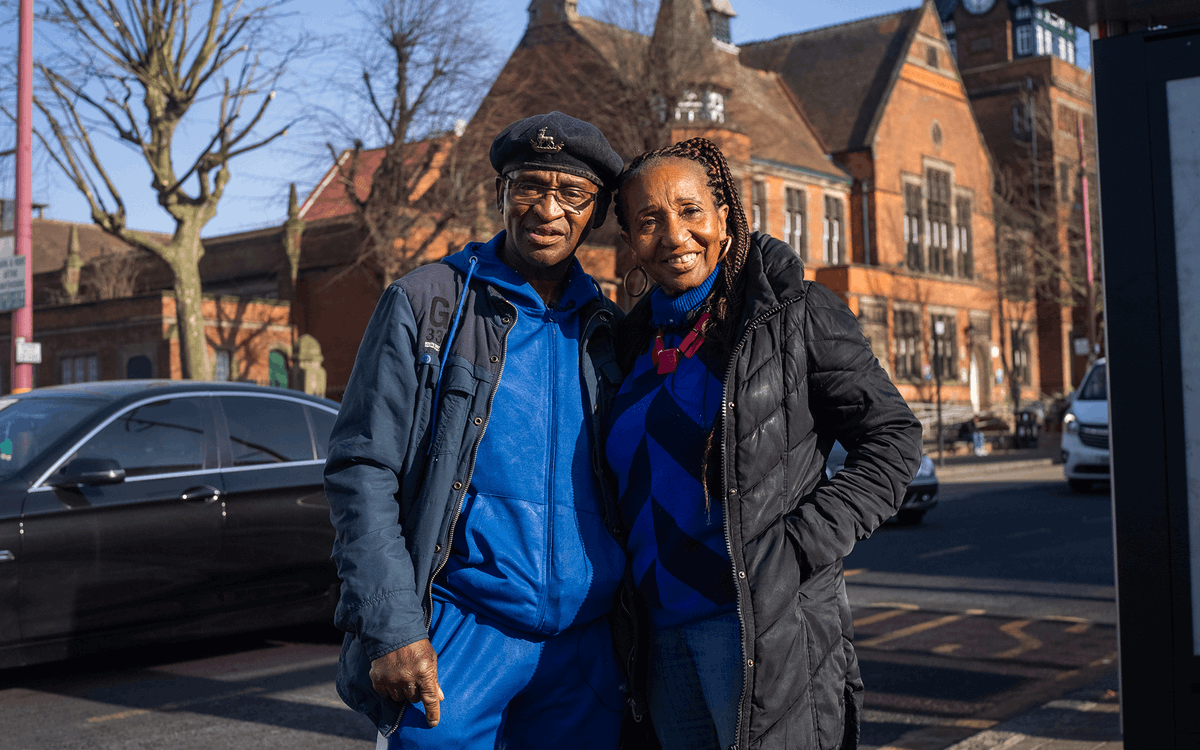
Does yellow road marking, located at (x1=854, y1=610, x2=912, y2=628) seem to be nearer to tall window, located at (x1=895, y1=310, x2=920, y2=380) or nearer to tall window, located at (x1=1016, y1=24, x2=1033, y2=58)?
tall window, located at (x1=895, y1=310, x2=920, y2=380)

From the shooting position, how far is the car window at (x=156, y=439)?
6094mm

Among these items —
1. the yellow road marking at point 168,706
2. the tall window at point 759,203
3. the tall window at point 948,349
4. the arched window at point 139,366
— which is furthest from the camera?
the tall window at point 948,349

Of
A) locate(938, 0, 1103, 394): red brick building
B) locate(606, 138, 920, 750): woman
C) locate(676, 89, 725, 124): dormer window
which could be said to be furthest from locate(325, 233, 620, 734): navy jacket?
locate(938, 0, 1103, 394): red brick building

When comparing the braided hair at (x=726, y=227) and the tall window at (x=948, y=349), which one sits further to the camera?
the tall window at (x=948, y=349)

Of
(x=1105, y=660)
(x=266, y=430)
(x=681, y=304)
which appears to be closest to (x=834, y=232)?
(x=1105, y=660)

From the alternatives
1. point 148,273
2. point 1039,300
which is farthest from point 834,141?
point 148,273

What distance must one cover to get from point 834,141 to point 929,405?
1077 centimetres

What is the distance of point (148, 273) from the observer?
44812 millimetres

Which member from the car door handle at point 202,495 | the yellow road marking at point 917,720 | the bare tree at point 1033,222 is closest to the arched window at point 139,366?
the car door handle at point 202,495

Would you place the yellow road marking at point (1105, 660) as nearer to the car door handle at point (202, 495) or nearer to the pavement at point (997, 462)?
the car door handle at point (202, 495)

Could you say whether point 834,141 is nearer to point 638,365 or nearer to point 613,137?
point 613,137

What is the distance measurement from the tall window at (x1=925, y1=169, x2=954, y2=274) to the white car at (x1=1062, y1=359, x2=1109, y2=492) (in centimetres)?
2916

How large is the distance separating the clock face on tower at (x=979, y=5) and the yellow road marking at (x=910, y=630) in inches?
2506

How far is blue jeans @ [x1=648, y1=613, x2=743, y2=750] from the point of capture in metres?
2.29
